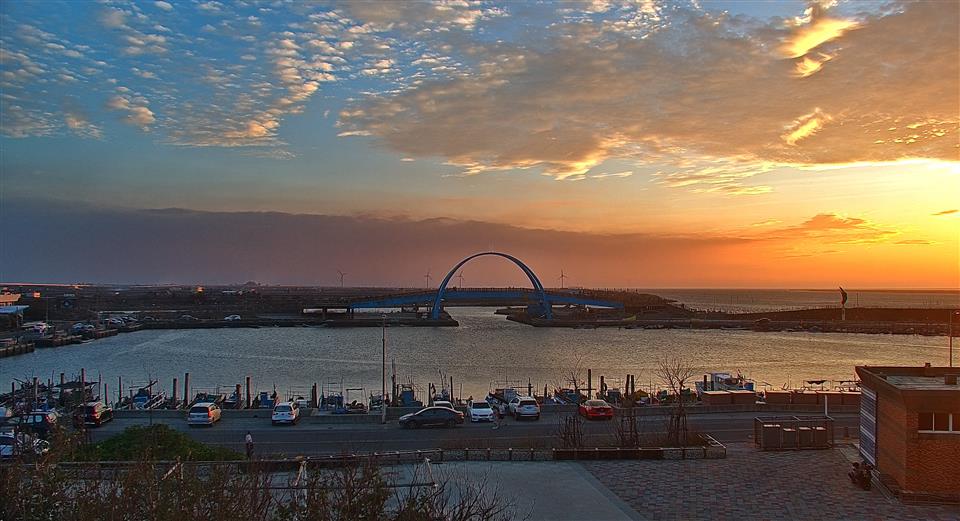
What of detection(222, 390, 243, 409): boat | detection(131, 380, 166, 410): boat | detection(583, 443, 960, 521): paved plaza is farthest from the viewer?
detection(131, 380, 166, 410): boat

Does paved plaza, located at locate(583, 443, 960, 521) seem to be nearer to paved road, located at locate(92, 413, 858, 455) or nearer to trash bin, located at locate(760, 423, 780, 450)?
trash bin, located at locate(760, 423, 780, 450)

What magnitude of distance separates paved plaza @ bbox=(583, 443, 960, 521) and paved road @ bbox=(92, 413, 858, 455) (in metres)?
3.16

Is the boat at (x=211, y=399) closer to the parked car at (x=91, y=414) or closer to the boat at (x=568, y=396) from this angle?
the parked car at (x=91, y=414)

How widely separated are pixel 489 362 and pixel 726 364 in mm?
16595

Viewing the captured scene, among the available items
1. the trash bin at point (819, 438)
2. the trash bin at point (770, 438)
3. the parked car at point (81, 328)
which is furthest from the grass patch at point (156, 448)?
the parked car at point (81, 328)

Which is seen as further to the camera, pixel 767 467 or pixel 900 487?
pixel 767 467

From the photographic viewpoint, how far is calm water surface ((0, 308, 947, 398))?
1526 inches

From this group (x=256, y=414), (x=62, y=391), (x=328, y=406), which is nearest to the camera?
(x=256, y=414)

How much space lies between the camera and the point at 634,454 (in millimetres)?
12859

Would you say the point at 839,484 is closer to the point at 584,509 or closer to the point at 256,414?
the point at 584,509

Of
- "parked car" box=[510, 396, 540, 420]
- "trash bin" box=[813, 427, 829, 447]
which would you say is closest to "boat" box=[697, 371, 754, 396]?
"parked car" box=[510, 396, 540, 420]

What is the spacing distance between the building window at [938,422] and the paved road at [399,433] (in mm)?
6108

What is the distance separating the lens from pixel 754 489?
34.8 feet

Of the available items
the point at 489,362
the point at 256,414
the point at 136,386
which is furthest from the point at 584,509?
the point at 489,362
